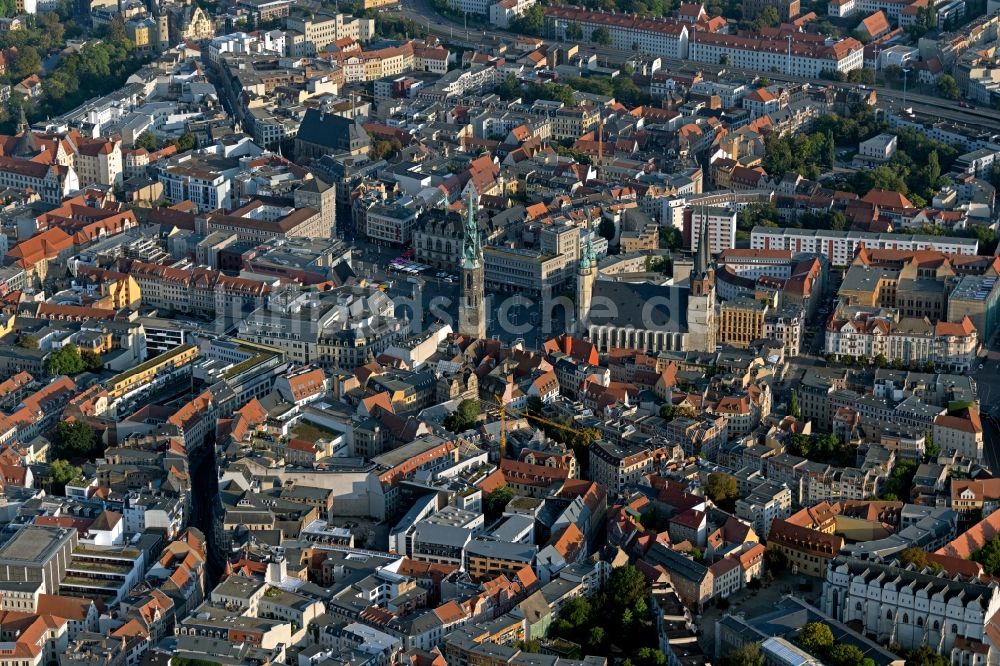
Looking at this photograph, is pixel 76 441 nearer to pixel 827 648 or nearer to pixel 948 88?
pixel 827 648

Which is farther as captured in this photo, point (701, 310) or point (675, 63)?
point (675, 63)

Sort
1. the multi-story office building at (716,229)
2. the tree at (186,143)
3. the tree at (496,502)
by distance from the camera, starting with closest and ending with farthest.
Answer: the tree at (496,502) → the multi-story office building at (716,229) → the tree at (186,143)

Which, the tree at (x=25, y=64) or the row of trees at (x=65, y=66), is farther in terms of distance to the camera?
the tree at (x=25, y=64)

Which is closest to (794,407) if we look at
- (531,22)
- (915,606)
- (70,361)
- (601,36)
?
(915,606)

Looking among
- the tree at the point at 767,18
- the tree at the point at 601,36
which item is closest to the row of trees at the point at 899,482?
the tree at the point at 767,18

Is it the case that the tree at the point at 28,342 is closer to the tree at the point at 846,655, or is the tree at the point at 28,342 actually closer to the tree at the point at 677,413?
the tree at the point at 677,413

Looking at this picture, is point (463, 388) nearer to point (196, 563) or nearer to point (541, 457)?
point (541, 457)
